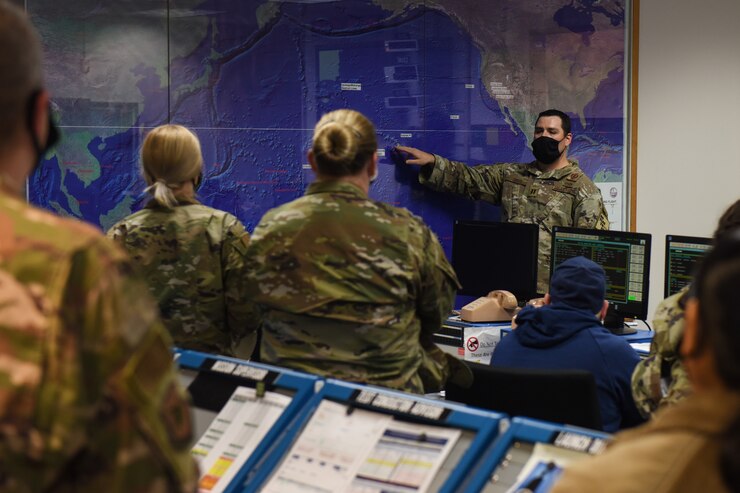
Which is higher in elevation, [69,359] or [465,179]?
[465,179]

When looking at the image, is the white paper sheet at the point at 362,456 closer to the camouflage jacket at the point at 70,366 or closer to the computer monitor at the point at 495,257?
the camouflage jacket at the point at 70,366

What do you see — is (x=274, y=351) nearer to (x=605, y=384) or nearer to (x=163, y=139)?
(x=163, y=139)

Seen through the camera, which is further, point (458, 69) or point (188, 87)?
point (458, 69)

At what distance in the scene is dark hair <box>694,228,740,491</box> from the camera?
0.95 meters

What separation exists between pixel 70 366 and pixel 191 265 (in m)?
1.84

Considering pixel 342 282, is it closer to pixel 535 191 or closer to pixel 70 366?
pixel 70 366

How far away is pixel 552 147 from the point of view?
5.07m

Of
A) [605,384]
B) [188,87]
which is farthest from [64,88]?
[605,384]

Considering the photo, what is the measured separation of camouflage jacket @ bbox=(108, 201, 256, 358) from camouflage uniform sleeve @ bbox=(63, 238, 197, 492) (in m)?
1.79

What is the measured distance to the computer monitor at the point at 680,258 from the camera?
392cm

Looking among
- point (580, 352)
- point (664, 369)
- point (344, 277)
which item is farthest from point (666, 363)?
point (344, 277)

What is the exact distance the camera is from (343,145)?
7.96 feet

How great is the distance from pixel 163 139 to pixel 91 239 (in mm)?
1905

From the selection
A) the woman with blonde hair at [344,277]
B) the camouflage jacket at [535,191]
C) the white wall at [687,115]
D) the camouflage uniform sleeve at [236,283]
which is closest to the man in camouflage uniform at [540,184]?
the camouflage jacket at [535,191]
